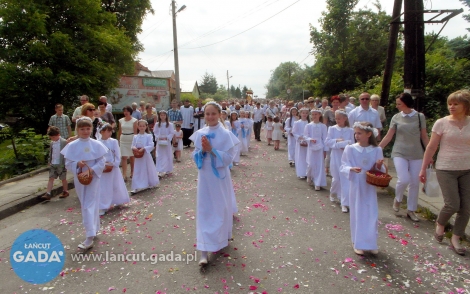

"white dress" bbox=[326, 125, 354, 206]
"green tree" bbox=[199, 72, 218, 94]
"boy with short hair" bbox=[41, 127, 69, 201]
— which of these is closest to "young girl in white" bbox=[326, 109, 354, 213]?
"white dress" bbox=[326, 125, 354, 206]

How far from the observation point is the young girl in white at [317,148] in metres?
8.25

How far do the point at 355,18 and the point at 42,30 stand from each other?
22.7 metres

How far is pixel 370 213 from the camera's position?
180 inches

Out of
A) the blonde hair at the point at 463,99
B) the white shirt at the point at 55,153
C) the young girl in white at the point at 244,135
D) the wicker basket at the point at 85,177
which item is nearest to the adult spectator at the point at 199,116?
the young girl in white at the point at 244,135

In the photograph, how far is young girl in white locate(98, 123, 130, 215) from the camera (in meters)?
6.66

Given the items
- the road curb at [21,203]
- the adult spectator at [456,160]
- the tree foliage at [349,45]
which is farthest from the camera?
the tree foliage at [349,45]

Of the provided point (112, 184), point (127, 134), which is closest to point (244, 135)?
point (127, 134)

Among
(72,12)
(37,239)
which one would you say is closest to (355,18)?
(72,12)

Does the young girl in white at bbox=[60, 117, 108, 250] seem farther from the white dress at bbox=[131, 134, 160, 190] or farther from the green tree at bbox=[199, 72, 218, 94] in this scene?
the green tree at bbox=[199, 72, 218, 94]

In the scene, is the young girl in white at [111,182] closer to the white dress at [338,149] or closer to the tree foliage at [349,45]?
the white dress at [338,149]

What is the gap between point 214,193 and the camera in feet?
15.0

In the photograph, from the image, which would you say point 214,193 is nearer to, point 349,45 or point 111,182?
point 111,182

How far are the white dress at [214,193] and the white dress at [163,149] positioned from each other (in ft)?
18.6

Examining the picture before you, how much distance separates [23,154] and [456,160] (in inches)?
474
